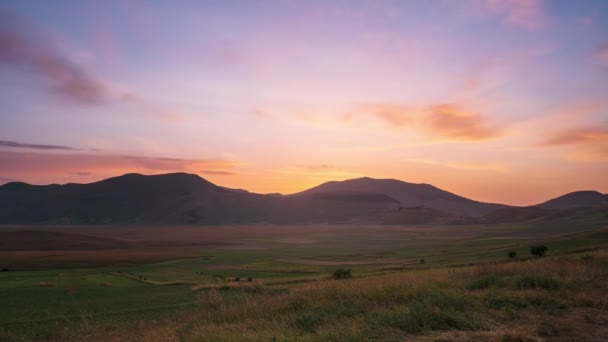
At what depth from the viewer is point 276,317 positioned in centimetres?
1258

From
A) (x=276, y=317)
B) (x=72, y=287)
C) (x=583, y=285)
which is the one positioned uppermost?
A: (x=583, y=285)

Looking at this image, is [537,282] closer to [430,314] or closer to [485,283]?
[485,283]

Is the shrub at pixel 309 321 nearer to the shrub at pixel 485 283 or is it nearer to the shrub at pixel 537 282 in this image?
the shrub at pixel 485 283

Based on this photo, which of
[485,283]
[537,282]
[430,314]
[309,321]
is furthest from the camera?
[485,283]

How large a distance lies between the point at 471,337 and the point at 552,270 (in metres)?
10.6

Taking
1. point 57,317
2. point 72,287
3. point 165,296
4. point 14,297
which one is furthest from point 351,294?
point 72,287

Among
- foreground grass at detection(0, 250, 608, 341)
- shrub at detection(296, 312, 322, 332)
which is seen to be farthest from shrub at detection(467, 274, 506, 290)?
shrub at detection(296, 312, 322, 332)

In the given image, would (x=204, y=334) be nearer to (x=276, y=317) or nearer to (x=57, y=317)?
(x=276, y=317)

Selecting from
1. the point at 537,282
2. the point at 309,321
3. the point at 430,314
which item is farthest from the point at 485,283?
the point at 309,321

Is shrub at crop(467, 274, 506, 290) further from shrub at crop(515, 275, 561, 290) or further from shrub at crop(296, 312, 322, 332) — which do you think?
shrub at crop(296, 312, 322, 332)

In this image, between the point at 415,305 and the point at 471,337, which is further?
the point at 415,305

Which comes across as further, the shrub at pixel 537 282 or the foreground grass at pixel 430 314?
→ the shrub at pixel 537 282

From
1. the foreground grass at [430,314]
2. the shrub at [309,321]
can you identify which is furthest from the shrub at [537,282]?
the shrub at [309,321]

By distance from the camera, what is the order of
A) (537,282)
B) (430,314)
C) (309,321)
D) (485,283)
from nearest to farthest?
(430,314)
(309,321)
(537,282)
(485,283)
